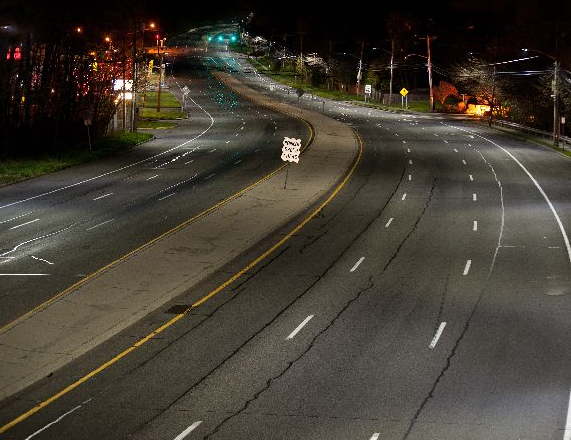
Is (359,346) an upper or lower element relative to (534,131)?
upper

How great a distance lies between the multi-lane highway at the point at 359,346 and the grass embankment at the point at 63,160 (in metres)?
14.6

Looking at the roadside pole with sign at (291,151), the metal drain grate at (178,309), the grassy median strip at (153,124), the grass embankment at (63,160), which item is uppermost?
the roadside pole with sign at (291,151)

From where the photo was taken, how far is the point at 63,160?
59656 mm

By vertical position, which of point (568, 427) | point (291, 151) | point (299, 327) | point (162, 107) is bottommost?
point (162, 107)

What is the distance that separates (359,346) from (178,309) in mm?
5248

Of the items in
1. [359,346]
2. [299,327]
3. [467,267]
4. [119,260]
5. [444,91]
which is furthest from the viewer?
[444,91]

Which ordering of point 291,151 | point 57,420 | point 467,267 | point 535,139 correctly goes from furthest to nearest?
point 535,139, point 291,151, point 467,267, point 57,420

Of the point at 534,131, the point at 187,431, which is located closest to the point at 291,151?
the point at 187,431

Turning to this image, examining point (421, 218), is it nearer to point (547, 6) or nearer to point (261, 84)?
point (547, 6)

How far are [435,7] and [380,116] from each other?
192ft

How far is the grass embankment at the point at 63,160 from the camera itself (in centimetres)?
5244

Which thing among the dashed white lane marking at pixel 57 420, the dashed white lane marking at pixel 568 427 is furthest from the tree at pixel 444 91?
the dashed white lane marking at pixel 57 420

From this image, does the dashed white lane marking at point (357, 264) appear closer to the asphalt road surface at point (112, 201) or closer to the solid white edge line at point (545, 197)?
the solid white edge line at point (545, 197)

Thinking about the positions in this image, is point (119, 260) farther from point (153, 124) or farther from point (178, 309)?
point (153, 124)
